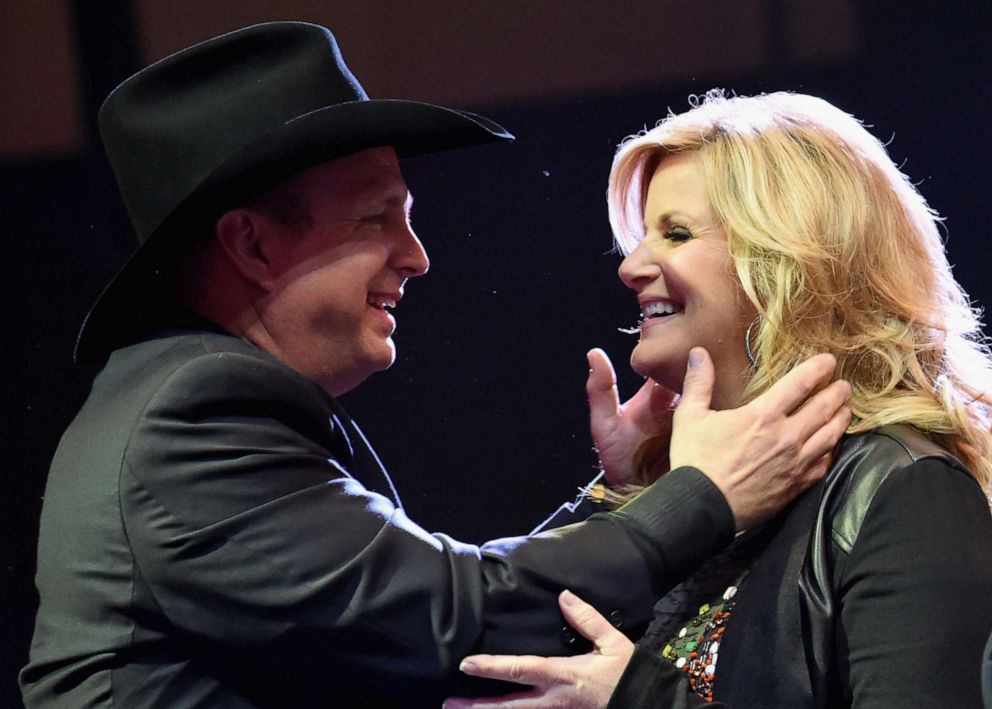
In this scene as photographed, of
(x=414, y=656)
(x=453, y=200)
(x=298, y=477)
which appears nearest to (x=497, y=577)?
(x=414, y=656)

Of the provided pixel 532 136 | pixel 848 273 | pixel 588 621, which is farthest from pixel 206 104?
pixel 532 136

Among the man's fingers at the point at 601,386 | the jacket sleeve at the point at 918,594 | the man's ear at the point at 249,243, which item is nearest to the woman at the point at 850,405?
the jacket sleeve at the point at 918,594

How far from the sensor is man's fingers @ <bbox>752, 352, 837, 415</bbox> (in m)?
1.85

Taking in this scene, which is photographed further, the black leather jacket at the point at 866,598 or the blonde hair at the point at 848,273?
the blonde hair at the point at 848,273

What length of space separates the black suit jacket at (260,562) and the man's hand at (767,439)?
63mm

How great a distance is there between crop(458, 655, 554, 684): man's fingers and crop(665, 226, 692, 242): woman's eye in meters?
0.72

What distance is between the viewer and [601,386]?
2336 millimetres

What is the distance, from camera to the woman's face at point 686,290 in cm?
201

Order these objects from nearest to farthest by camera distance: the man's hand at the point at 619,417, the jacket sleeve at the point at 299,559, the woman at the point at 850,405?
the jacket sleeve at the point at 299,559 → the woman at the point at 850,405 → the man's hand at the point at 619,417

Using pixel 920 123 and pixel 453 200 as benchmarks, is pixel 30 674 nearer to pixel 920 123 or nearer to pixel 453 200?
pixel 453 200

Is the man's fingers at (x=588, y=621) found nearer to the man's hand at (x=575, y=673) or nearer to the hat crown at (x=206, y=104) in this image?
the man's hand at (x=575, y=673)

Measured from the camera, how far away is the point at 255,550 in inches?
61.5

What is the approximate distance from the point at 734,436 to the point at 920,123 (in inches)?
54.9

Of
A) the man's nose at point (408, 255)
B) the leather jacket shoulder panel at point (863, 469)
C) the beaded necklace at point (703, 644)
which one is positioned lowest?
the beaded necklace at point (703, 644)
